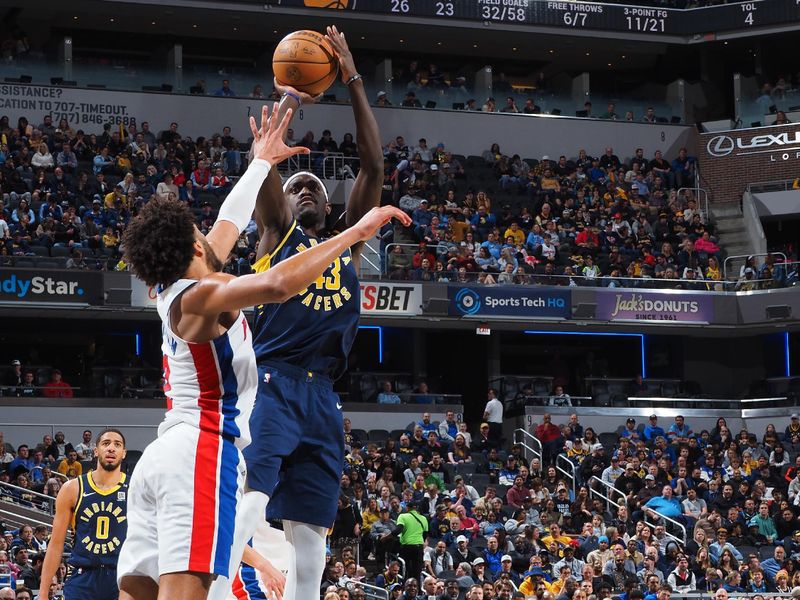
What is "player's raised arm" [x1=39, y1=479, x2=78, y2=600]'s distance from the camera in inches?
304

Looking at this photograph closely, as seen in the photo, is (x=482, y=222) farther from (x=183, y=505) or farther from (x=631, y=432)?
(x=183, y=505)

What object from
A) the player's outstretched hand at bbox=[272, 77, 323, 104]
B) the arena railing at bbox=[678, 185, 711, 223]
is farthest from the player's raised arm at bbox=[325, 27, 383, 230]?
the arena railing at bbox=[678, 185, 711, 223]

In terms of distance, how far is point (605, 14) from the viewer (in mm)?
36031

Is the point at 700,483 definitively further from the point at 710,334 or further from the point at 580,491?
the point at 710,334

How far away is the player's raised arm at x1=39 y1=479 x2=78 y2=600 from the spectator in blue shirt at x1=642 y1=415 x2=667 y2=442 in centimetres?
1961

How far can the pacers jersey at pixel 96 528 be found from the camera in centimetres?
866

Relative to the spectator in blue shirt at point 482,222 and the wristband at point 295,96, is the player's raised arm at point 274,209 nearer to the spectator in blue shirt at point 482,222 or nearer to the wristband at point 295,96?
the wristband at point 295,96

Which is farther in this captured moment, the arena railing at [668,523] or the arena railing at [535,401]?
the arena railing at [535,401]

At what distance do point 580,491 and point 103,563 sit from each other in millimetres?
14939

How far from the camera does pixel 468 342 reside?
109 ft

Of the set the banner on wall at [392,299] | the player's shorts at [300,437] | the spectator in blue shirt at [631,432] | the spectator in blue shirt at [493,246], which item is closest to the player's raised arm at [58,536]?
the player's shorts at [300,437]

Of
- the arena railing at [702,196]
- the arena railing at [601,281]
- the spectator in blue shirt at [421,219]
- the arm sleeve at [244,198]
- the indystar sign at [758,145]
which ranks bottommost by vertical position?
the arm sleeve at [244,198]

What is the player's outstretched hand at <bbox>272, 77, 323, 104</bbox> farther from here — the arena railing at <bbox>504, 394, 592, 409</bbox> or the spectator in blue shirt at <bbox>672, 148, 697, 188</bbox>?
the spectator in blue shirt at <bbox>672, 148, 697, 188</bbox>

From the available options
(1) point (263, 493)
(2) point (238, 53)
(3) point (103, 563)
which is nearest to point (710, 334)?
(2) point (238, 53)
